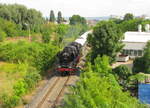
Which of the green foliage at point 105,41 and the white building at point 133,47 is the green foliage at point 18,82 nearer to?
→ the green foliage at point 105,41

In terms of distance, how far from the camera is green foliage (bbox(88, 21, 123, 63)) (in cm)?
2877

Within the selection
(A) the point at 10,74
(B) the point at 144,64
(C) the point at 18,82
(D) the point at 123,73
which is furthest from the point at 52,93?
(B) the point at 144,64

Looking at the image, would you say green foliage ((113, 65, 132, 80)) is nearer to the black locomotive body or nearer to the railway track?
the railway track

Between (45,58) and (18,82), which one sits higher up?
(45,58)

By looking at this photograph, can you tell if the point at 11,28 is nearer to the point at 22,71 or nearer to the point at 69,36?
the point at 69,36

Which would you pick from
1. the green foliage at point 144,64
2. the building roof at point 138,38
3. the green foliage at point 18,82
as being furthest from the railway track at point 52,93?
the building roof at point 138,38

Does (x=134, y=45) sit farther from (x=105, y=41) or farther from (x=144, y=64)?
(x=144, y=64)

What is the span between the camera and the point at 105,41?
94.7 ft

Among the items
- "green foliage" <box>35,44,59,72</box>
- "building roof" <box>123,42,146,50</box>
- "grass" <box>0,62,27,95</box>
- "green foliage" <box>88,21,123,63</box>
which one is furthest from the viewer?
"building roof" <box>123,42,146,50</box>

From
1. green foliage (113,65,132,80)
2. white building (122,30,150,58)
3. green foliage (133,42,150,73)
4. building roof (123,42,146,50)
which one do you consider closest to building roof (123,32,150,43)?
white building (122,30,150,58)

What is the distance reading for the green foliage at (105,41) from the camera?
2877 centimetres

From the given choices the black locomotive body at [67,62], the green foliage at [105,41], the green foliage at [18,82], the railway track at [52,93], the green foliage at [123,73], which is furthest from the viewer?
the green foliage at [105,41]

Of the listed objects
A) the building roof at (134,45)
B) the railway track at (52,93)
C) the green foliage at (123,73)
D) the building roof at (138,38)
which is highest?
the building roof at (138,38)

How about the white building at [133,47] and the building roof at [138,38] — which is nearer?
the white building at [133,47]
